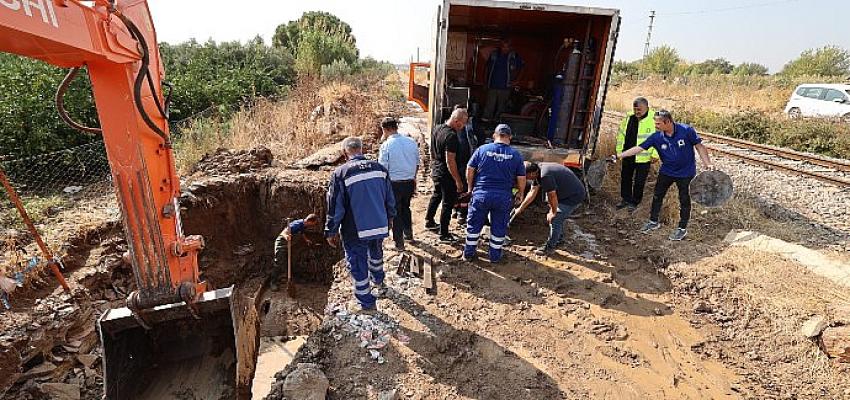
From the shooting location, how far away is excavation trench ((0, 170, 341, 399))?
3770 mm

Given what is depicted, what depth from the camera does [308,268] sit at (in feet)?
22.6

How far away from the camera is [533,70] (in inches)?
325

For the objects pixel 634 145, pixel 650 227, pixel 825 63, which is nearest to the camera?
pixel 650 227

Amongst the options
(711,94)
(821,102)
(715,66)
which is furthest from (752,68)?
(821,102)

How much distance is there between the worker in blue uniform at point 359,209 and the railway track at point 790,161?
339 inches

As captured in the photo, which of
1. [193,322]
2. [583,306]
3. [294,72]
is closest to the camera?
[193,322]

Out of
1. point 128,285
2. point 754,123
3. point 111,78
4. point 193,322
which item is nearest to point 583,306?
point 193,322

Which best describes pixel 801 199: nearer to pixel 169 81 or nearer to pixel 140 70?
pixel 140 70

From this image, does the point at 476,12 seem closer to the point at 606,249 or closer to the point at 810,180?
the point at 606,249

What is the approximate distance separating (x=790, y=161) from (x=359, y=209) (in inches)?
413

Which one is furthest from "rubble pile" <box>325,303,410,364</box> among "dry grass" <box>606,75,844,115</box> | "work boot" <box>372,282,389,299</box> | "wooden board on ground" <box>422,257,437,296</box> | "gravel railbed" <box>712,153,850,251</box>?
"dry grass" <box>606,75,844,115</box>

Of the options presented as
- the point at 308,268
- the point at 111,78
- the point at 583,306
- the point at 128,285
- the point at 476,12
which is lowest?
the point at 308,268

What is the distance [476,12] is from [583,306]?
4.85 m

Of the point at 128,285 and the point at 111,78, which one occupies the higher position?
the point at 111,78
